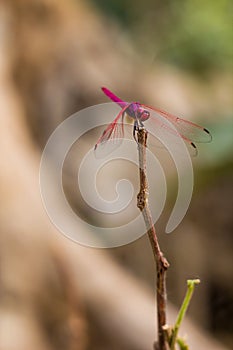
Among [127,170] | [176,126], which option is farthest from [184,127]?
[127,170]

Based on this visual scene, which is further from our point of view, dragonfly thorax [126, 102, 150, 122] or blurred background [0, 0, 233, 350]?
blurred background [0, 0, 233, 350]

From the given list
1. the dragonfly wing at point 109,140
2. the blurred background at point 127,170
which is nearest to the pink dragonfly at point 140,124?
the dragonfly wing at point 109,140

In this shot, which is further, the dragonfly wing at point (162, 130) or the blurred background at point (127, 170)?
the blurred background at point (127, 170)

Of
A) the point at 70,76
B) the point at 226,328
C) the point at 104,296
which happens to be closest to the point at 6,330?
the point at 104,296

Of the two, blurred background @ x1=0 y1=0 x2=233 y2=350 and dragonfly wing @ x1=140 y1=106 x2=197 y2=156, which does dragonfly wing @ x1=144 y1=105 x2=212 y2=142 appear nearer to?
dragonfly wing @ x1=140 y1=106 x2=197 y2=156

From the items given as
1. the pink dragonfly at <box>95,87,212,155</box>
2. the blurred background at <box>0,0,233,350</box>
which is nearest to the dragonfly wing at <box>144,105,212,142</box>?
the pink dragonfly at <box>95,87,212,155</box>

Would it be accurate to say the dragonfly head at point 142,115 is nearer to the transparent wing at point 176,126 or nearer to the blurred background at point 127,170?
the transparent wing at point 176,126
